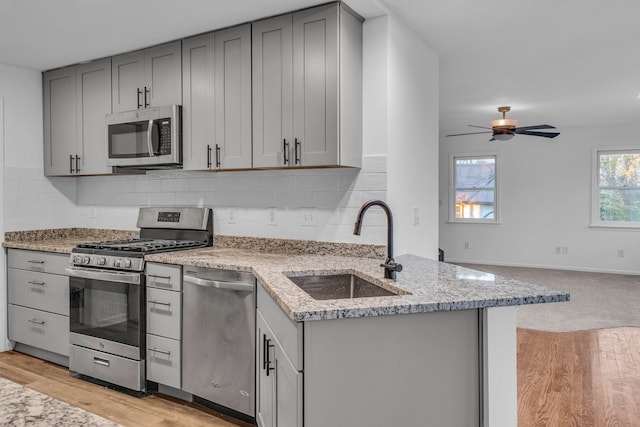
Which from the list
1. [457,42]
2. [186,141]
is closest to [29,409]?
[186,141]

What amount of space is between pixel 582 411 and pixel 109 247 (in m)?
3.19

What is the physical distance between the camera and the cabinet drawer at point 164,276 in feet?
9.11

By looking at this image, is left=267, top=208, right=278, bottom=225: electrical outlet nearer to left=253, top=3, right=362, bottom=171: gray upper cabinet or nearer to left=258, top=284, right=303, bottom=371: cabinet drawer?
left=253, top=3, right=362, bottom=171: gray upper cabinet

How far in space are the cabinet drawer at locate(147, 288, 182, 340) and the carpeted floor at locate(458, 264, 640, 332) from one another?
3380 mm

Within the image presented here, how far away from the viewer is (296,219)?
314cm

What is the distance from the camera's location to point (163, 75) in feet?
10.8

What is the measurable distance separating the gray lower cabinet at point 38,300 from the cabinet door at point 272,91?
1746 millimetres

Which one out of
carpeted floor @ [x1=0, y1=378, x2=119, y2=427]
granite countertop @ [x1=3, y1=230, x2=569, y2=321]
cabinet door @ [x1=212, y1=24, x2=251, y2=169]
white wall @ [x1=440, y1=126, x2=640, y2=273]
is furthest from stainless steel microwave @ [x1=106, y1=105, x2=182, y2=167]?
white wall @ [x1=440, y1=126, x2=640, y2=273]

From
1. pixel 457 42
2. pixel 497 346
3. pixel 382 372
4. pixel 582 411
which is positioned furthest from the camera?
pixel 457 42

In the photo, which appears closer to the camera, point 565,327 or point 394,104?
point 394,104

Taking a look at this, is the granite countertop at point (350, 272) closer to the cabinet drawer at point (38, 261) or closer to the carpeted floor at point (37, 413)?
the cabinet drawer at point (38, 261)

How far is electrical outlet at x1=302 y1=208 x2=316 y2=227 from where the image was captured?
3061 mm

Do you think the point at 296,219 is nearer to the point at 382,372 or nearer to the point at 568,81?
the point at 382,372

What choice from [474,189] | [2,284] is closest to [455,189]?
[474,189]
